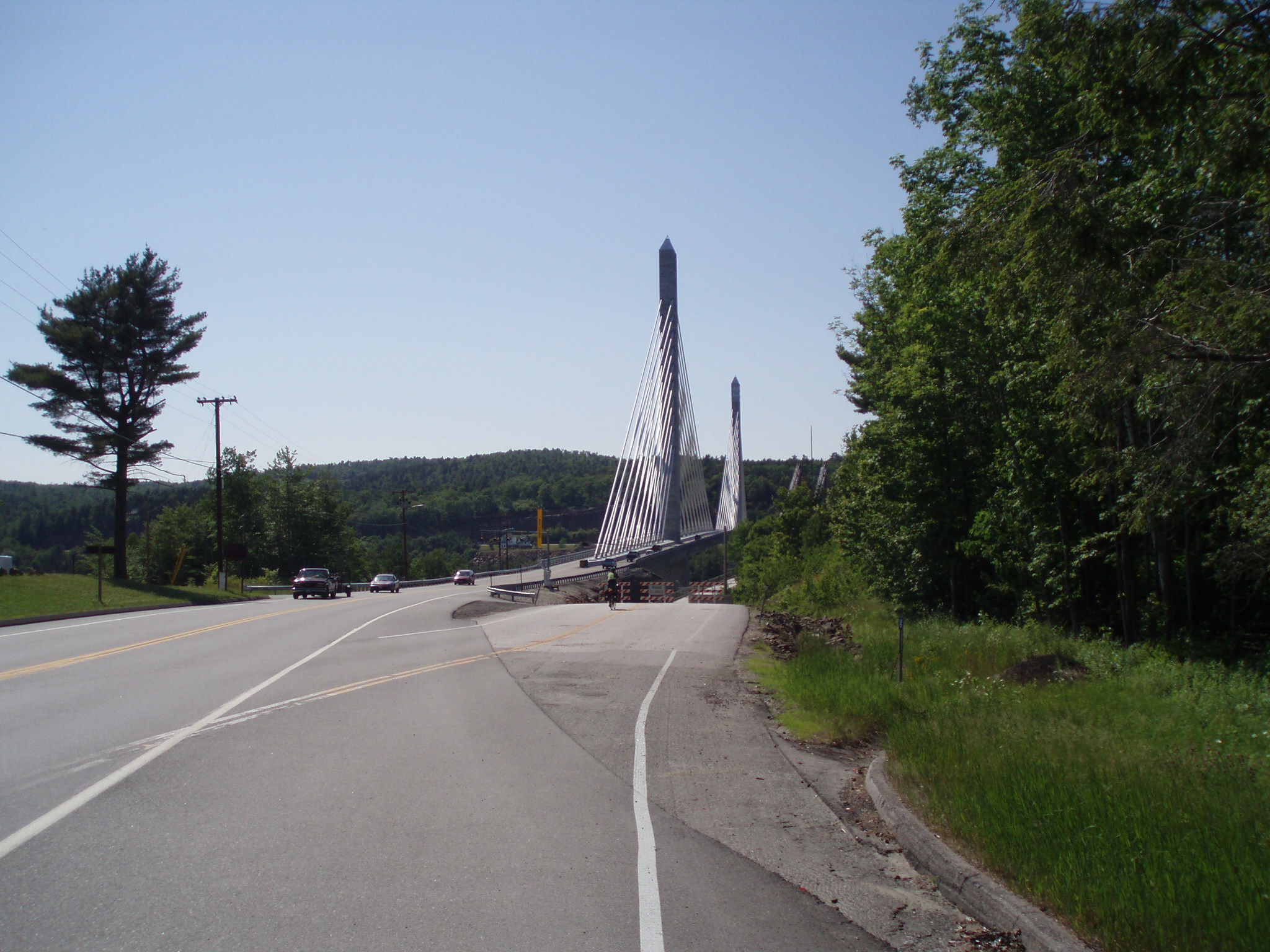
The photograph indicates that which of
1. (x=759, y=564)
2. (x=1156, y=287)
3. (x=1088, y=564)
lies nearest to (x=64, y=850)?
(x=1156, y=287)

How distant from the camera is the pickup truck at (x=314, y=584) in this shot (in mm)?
43656

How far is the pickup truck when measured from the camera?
43656mm

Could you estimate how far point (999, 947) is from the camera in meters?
4.28

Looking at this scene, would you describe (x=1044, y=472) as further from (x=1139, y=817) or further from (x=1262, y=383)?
(x=1139, y=817)

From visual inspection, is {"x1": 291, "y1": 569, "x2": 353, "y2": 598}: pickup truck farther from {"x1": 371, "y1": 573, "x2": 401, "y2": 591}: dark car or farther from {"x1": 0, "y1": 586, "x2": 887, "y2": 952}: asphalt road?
{"x1": 0, "y1": 586, "x2": 887, "y2": 952}: asphalt road

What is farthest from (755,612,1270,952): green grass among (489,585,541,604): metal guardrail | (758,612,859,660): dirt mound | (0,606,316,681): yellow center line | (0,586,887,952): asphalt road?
(489,585,541,604): metal guardrail

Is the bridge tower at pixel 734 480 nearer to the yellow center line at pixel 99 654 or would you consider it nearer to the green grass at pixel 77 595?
the green grass at pixel 77 595

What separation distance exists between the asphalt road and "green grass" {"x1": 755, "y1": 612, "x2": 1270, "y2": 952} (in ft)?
3.93

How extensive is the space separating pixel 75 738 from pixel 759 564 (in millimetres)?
55385

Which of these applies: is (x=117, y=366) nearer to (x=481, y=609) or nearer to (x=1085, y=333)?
(x=481, y=609)

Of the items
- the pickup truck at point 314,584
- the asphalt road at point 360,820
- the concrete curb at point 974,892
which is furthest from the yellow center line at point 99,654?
the pickup truck at point 314,584

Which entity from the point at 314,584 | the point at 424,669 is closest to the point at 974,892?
the point at 424,669

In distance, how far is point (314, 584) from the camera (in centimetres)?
4381

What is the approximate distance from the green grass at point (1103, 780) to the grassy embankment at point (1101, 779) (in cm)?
1
